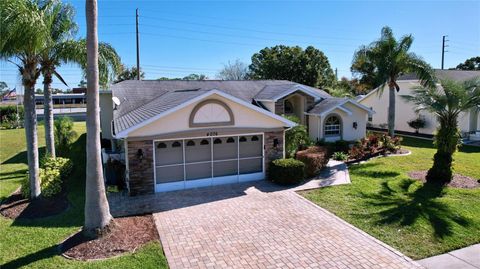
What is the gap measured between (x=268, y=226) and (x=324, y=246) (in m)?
2.06

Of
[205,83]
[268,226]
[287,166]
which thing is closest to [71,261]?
[268,226]

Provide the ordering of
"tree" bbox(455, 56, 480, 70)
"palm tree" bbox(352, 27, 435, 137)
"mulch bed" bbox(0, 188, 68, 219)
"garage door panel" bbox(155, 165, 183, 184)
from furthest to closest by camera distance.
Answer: "tree" bbox(455, 56, 480, 70) < "palm tree" bbox(352, 27, 435, 137) < "garage door panel" bbox(155, 165, 183, 184) < "mulch bed" bbox(0, 188, 68, 219)

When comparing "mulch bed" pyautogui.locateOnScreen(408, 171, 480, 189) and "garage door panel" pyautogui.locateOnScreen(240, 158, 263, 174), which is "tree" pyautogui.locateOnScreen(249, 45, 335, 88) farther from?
"garage door panel" pyautogui.locateOnScreen(240, 158, 263, 174)

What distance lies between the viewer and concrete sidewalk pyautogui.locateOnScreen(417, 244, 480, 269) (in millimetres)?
8648

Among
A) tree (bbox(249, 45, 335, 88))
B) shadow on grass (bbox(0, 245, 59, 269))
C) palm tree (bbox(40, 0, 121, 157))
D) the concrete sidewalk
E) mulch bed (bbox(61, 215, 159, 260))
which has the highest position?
tree (bbox(249, 45, 335, 88))

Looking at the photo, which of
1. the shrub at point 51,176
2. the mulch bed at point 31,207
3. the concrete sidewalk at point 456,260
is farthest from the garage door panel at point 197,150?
the concrete sidewalk at point 456,260

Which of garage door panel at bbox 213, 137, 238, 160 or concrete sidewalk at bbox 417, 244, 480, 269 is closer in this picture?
concrete sidewalk at bbox 417, 244, 480, 269

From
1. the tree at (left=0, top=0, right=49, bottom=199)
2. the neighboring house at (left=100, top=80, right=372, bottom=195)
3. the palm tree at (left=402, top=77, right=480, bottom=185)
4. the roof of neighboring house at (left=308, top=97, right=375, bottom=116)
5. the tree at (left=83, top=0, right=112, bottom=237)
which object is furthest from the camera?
the roof of neighboring house at (left=308, top=97, right=375, bottom=116)

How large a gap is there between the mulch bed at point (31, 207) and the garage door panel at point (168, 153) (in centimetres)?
401

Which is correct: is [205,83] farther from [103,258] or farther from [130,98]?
[103,258]

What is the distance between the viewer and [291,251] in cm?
941

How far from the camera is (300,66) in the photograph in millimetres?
46688

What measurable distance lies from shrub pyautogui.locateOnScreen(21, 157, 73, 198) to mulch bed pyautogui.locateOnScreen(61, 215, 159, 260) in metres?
4.91

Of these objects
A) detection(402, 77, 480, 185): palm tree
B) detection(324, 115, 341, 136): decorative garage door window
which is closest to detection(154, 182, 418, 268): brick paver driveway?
detection(402, 77, 480, 185): palm tree
